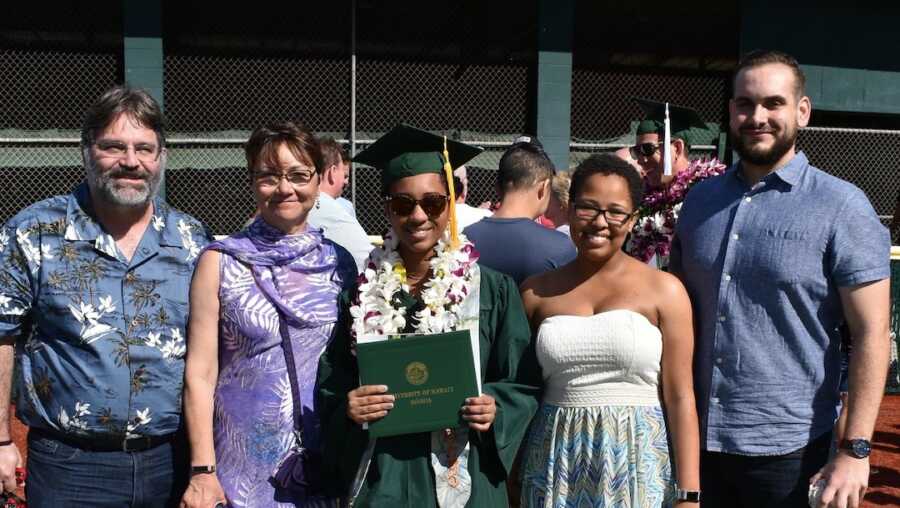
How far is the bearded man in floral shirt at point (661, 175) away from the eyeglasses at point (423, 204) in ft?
5.44

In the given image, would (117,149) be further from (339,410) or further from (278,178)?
(339,410)

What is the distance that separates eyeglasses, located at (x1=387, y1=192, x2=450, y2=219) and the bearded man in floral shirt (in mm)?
1658

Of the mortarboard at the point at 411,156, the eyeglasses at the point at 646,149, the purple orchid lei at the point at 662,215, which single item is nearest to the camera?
the mortarboard at the point at 411,156

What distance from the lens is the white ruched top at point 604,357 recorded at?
2953mm

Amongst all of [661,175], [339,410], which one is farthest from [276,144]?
[661,175]

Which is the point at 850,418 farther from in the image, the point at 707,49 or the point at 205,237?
the point at 707,49

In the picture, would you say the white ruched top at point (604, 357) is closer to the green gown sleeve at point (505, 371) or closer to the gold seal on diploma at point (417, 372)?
the green gown sleeve at point (505, 371)

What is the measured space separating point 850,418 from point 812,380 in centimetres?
17

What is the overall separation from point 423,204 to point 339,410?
0.73 m

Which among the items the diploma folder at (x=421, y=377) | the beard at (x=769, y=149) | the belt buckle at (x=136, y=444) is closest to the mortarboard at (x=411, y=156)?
the diploma folder at (x=421, y=377)

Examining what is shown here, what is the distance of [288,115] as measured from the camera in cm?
1584

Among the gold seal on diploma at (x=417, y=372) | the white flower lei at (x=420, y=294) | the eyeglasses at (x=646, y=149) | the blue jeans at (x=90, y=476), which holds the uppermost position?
the eyeglasses at (x=646, y=149)

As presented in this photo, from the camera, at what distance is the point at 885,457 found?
305 inches

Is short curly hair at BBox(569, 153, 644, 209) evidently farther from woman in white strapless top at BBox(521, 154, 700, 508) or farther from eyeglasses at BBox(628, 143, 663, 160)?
eyeglasses at BBox(628, 143, 663, 160)
